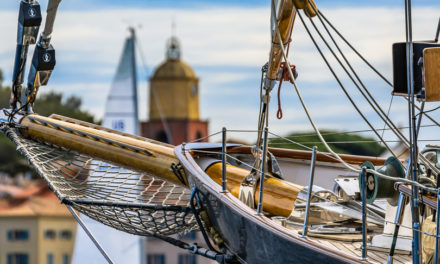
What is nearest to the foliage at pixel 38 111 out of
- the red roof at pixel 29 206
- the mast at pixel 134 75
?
the red roof at pixel 29 206

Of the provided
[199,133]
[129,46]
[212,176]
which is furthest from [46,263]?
[212,176]

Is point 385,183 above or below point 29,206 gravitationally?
above

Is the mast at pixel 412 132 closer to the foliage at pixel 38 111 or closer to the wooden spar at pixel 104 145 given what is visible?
the wooden spar at pixel 104 145

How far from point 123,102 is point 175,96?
103 ft

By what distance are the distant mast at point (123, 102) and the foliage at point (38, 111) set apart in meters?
6.82

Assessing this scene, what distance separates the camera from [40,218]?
4425 centimetres

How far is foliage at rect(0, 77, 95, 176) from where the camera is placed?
3616cm

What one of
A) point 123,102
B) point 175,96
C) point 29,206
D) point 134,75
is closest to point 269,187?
point 123,102

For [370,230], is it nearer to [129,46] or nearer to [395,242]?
[395,242]

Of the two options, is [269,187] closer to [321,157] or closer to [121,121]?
[321,157]

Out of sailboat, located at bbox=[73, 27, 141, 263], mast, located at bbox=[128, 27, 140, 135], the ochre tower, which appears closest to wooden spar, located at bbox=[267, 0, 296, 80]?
sailboat, located at bbox=[73, 27, 141, 263]

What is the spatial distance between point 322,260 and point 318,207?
30.4 inches

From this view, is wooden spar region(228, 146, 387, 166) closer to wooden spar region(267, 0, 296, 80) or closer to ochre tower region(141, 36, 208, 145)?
wooden spar region(267, 0, 296, 80)

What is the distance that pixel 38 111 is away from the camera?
3338 cm
